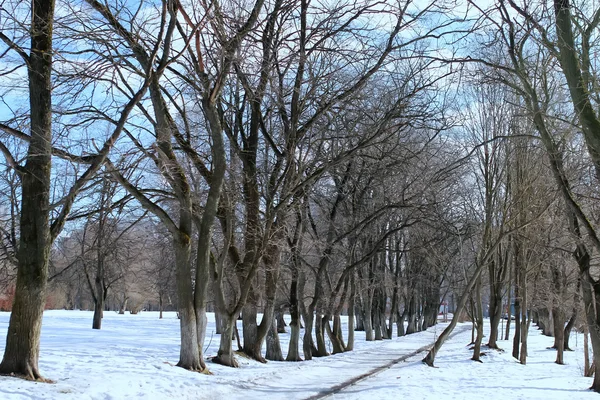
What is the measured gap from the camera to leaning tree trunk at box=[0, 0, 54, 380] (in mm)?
8859

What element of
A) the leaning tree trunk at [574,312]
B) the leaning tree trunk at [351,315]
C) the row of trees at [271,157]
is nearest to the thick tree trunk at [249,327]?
the row of trees at [271,157]

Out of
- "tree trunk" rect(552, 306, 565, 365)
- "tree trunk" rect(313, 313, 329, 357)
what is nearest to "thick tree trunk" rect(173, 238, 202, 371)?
"tree trunk" rect(313, 313, 329, 357)

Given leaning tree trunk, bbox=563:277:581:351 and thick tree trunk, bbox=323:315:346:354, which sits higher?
leaning tree trunk, bbox=563:277:581:351

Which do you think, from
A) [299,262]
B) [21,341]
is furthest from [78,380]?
[299,262]

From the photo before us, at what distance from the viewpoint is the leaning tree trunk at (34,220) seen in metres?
8.86

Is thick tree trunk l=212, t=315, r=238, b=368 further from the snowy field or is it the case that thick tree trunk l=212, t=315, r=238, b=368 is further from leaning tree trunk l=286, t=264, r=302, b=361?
leaning tree trunk l=286, t=264, r=302, b=361

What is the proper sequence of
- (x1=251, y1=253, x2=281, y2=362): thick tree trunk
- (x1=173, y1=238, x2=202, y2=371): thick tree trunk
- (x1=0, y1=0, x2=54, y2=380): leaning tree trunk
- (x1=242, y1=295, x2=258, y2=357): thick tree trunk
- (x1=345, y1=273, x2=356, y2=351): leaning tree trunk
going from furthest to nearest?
(x1=345, y1=273, x2=356, y2=351): leaning tree trunk < (x1=242, y1=295, x2=258, y2=357): thick tree trunk < (x1=251, y1=253, x2=281, y2=362): thick tree trunk < (x1=173, y1=238, x2=202, y2=371): thick tree trunk < (x1=0, y1=0, x2=54, y2=380): leaning tree trunk

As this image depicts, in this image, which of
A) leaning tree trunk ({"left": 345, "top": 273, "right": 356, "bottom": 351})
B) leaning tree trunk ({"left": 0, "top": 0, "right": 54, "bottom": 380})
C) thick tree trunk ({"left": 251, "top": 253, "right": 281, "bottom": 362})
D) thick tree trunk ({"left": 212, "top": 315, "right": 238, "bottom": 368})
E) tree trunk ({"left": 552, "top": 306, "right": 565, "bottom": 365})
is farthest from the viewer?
leaning tree trunk ({"left": 345, "top": 273, "right": 356, "bottom": 351})

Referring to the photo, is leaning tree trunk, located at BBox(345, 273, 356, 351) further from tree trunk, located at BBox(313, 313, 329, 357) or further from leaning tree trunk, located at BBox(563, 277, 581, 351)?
leaning tree trunk, located at BBox(563, 277, 581, 351)

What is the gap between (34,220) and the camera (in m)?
9.29

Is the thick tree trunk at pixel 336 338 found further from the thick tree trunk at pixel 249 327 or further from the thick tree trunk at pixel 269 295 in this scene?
the thick tree trunk at pixel 249 327

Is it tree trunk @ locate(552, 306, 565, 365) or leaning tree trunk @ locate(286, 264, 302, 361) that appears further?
tree trunk @ locate(552, 306, 565, 365)

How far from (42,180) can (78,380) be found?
332cm

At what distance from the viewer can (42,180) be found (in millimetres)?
9430
